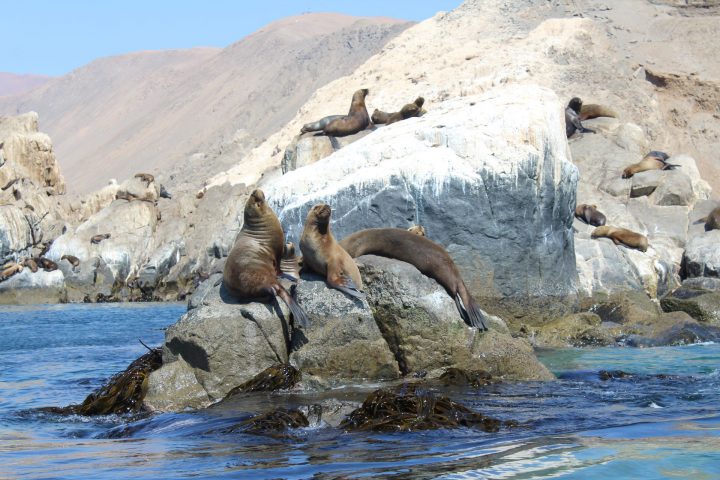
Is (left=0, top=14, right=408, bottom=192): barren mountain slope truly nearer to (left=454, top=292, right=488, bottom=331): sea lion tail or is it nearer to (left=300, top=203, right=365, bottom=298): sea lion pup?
(left=300, top=203, right=365, bottom=298): sea lion pup

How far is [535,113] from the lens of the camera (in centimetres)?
1308

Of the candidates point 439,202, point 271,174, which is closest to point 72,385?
point 439,202

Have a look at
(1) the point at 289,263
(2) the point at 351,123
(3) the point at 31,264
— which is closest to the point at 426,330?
(1) the point at 289,263

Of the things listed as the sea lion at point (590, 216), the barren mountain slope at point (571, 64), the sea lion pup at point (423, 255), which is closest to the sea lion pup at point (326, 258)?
the sea lion pup at point (423, 255)

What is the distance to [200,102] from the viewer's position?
9275 centimetres

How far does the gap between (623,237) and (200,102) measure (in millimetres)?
77900

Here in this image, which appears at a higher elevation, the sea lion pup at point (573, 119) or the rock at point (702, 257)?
the sea lion pup at point (573, 119)

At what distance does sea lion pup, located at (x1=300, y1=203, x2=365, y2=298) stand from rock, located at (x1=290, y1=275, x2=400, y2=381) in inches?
4.2

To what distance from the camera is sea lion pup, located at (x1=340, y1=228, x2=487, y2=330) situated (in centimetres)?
925

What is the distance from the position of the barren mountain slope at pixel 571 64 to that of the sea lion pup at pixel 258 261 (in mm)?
23236

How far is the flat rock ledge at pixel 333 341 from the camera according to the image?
8508 mm

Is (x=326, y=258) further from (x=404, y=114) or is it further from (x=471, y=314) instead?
(x=404, y=114)

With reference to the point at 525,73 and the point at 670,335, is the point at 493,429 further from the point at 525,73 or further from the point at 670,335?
the point at 525,73

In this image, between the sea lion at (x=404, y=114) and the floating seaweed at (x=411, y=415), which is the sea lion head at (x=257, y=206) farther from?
the sea lion at (x=404, y=114)
